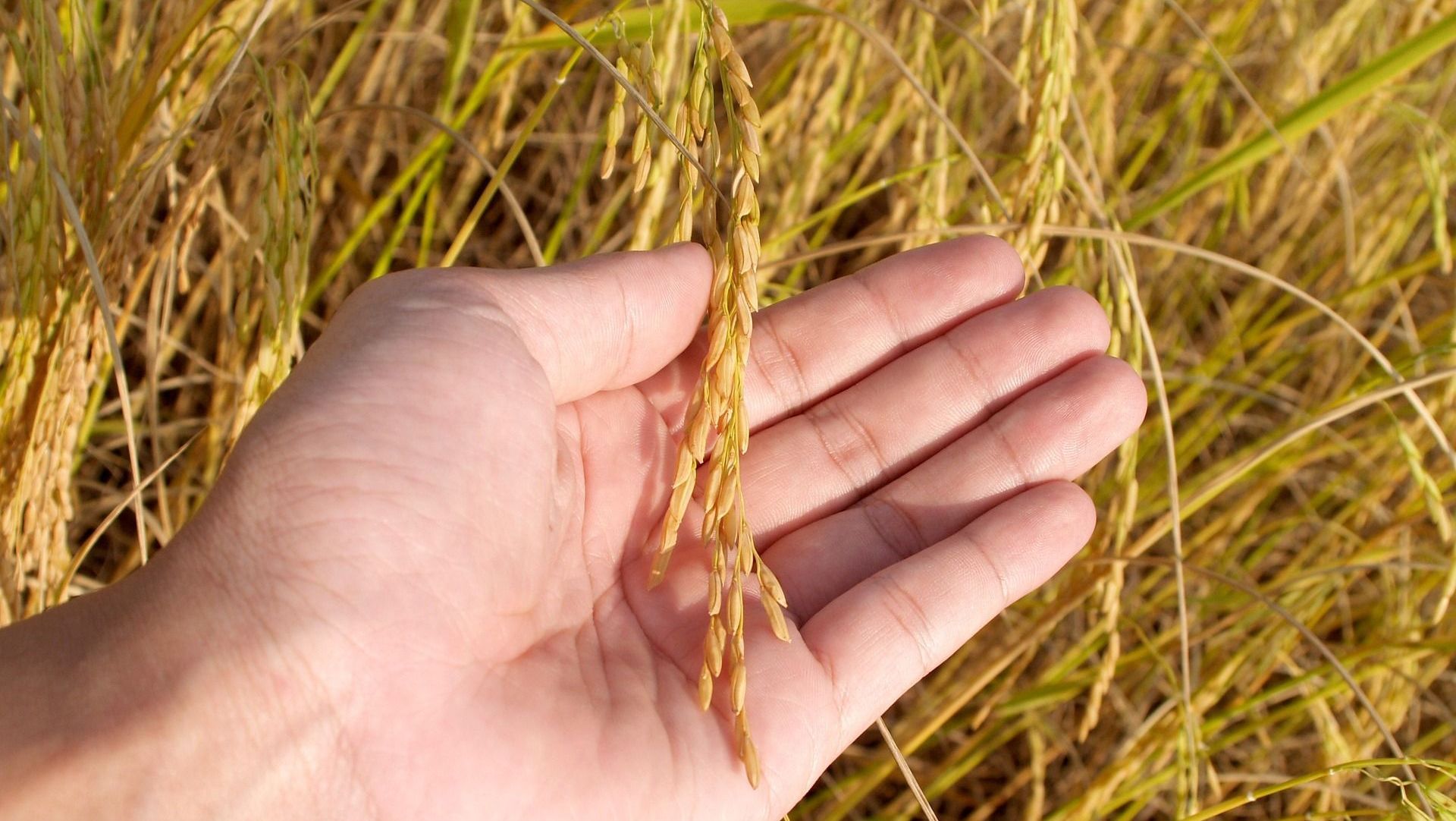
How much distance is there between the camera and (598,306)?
1286mm

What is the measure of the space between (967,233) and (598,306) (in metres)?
0.60

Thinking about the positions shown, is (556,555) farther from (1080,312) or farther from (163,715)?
(1080,312)

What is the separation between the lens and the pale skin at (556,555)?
1.07 metres

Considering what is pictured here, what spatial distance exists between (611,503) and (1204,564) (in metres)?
1.29

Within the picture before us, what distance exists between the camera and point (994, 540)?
54.8 inches

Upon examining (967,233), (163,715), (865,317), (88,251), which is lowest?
(163,715)

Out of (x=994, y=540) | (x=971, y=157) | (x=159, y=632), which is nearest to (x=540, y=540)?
(x=159, y=632)

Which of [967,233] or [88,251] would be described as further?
[967,233]

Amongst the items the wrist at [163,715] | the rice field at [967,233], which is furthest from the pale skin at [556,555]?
the rice field at [967,233]

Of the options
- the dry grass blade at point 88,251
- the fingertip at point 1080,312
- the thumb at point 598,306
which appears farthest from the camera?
the fingertip at point 1080,312

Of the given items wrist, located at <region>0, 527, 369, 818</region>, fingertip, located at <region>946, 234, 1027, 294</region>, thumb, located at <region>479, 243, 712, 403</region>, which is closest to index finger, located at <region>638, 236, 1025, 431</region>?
fingertip, located at <region>946, 234, 1027, 294</region>

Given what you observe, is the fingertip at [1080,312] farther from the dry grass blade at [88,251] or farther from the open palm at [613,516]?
the dry grass blade at [88,251]

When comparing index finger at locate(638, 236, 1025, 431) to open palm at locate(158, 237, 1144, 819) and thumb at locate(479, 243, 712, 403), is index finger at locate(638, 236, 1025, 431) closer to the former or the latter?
open palm at locate(158, 237, 1144, 819)

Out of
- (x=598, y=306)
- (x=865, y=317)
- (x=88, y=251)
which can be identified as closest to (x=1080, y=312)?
(x=865, y=317)
